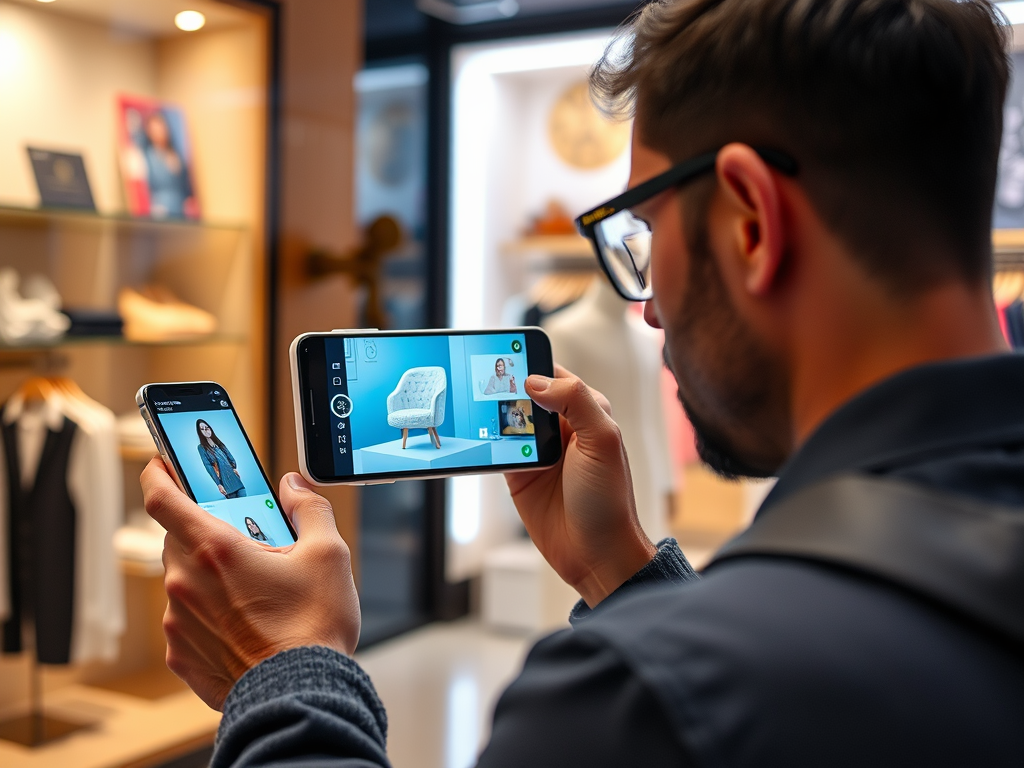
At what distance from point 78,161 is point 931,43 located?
7.96 feet

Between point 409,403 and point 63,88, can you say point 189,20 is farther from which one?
point 409,403

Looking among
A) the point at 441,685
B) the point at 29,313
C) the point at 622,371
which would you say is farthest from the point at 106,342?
the point at 441,685

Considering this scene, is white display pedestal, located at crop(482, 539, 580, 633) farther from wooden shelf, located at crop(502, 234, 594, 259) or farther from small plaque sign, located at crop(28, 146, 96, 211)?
small plaque sign, located at crop(28, 146, 96, 211)

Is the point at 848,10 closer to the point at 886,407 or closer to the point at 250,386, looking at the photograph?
the point at 886,407

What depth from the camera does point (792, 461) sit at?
1.90 ft

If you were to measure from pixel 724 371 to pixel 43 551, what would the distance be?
215 centimetres

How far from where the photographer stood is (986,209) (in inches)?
24.3

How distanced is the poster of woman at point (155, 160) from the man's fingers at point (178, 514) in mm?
2111

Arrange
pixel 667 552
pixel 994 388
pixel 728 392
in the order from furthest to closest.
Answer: pixel 667 552, pixel 728 392, pixel 994 388

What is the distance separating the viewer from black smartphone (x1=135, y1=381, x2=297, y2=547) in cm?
75

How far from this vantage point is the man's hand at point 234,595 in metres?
0.69

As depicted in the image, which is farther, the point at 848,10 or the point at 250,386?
the point at 250,386

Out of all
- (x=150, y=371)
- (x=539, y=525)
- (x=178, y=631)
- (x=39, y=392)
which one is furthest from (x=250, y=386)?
(x=178, y=631)

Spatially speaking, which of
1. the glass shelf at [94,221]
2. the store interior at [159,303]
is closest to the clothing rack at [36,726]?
the store interior at [159,303]
